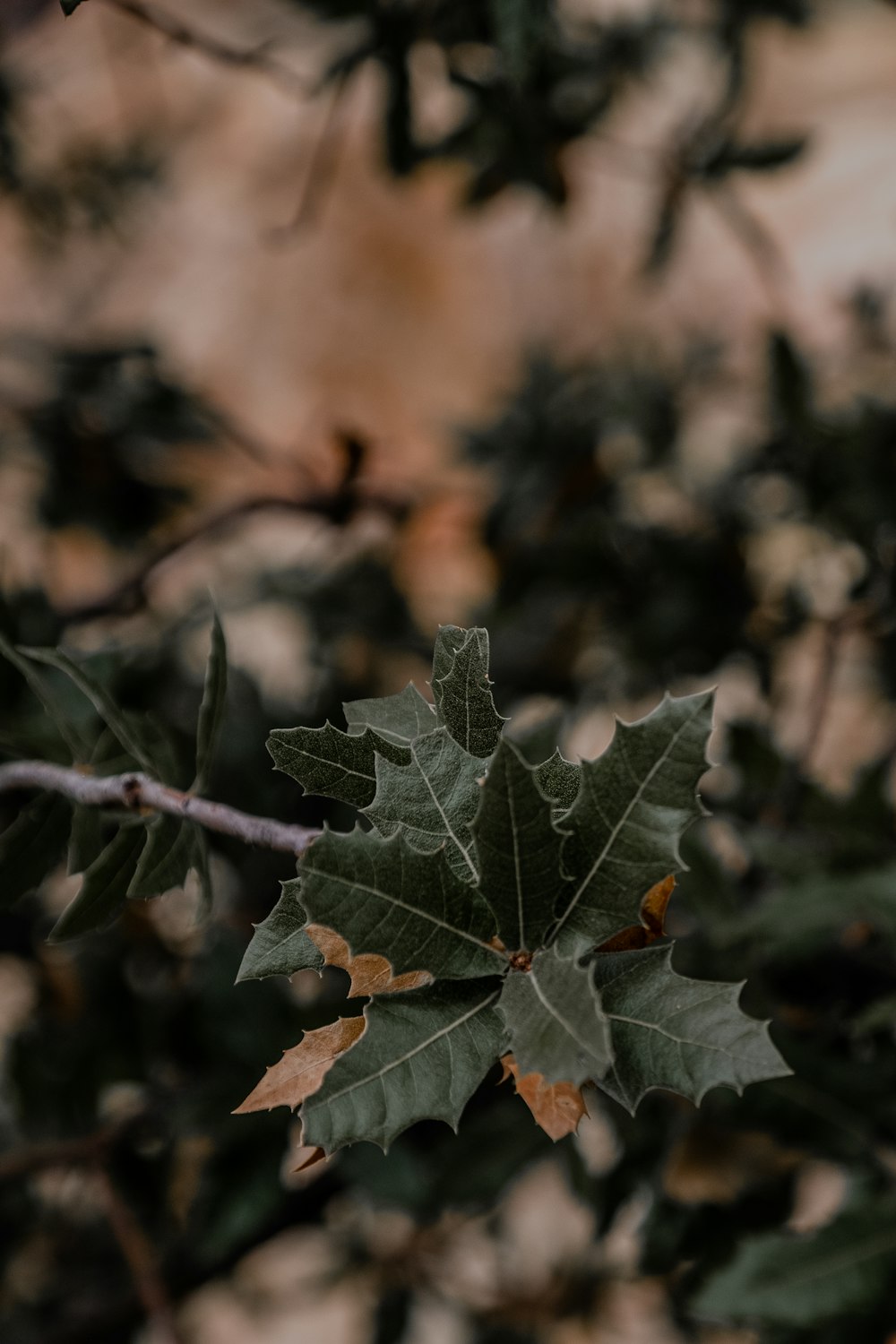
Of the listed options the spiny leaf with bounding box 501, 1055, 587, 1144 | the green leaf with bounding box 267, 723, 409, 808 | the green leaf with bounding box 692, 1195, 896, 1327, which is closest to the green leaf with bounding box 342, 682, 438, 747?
the green leaf with bounding box 267, 723, 409, 808

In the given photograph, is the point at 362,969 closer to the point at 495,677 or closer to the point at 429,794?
the point at 429,794

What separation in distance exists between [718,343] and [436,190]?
8.61 ft

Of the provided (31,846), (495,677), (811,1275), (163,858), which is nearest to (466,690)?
(163,858)

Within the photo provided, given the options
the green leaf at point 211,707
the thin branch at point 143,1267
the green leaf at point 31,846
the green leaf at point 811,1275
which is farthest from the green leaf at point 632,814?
the thin branch at point 143,1267

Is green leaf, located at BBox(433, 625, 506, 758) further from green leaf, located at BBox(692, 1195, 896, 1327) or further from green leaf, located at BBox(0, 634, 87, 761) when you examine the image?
green leaf, located at BBox(692, 1195, 896, 1327)

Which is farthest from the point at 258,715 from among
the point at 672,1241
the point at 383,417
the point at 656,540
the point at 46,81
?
the point at 383,417

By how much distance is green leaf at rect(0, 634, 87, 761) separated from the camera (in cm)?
45

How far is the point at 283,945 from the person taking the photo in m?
0.35

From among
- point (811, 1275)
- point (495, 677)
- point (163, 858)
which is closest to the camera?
point (163, 858)

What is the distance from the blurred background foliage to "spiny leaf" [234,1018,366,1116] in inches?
6.5

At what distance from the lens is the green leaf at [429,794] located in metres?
0.34

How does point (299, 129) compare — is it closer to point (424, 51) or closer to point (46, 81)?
point (46, 81)

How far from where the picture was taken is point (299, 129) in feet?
12.2

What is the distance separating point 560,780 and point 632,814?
52mm
